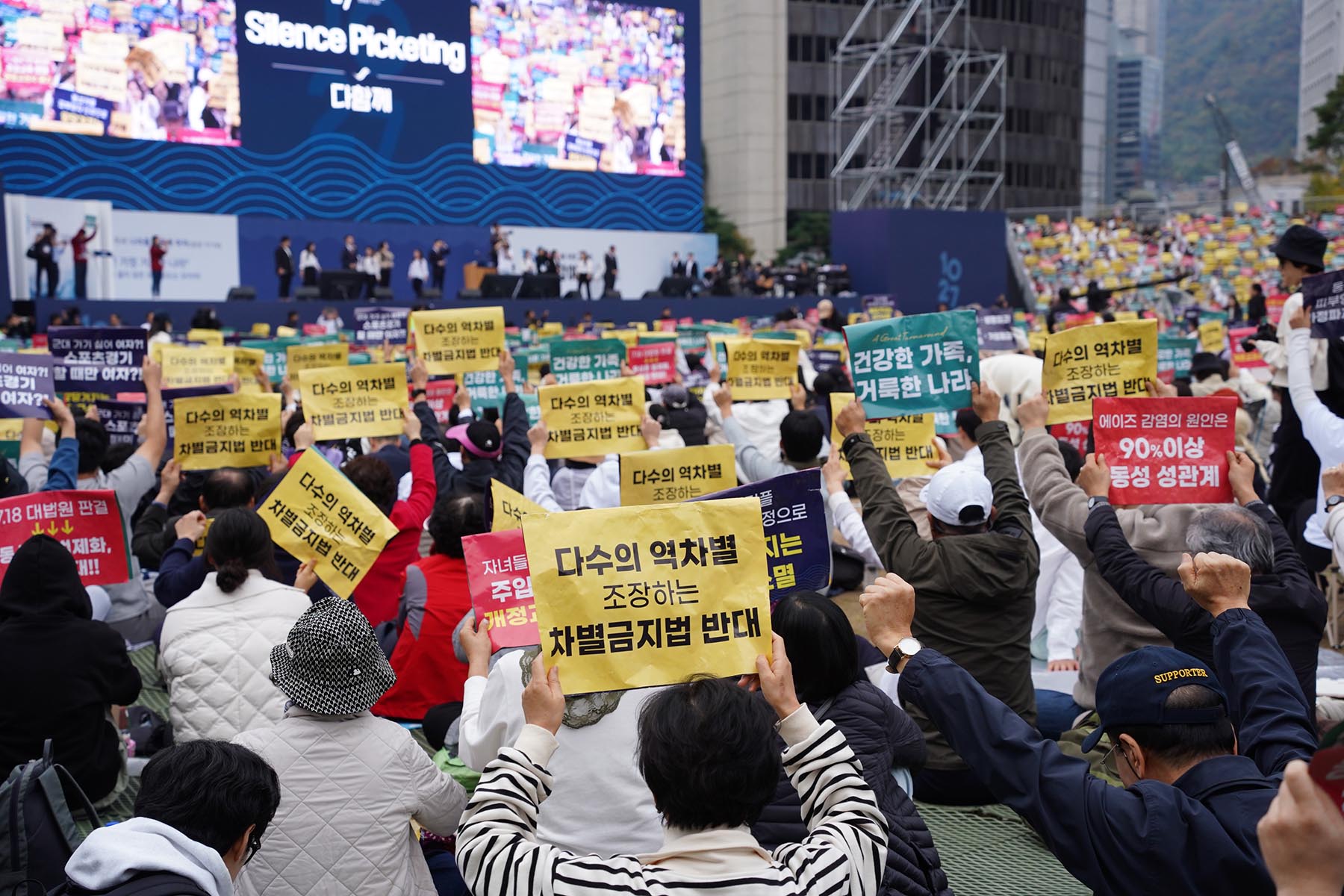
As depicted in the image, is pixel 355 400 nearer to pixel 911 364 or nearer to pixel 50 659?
pixel 911 364

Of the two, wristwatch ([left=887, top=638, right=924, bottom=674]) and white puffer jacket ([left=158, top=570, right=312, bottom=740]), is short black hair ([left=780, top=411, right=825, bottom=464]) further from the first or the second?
wristwatch ([left=887, top=638, right=924, bottom=674])

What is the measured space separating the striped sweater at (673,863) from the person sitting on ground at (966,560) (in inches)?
69.0

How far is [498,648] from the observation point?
3453 millimetres

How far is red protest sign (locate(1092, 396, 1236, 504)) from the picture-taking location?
399 centimetres

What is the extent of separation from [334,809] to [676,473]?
2497 mm

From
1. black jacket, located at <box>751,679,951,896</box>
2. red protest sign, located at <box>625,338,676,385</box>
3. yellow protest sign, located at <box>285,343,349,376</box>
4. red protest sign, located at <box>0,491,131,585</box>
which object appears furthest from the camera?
red protest sign, located at <box>625,338,676,385</box>

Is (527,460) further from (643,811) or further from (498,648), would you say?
(643,811)

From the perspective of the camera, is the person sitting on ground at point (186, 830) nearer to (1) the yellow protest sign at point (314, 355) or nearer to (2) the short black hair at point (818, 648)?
(2) the short black hair at point (818, 648)

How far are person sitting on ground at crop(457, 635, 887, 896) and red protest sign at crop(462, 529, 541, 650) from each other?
151 centimetres

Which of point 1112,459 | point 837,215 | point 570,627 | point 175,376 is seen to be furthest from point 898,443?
point 837,215

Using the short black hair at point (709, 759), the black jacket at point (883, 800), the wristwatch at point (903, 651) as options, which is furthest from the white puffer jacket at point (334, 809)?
the wristwatch at point (903, 651)

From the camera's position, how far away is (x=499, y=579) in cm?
368

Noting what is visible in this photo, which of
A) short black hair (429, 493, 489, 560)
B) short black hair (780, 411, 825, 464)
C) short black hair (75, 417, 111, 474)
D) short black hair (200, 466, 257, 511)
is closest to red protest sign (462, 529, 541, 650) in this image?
short black hair (429, 493, 489, 560)

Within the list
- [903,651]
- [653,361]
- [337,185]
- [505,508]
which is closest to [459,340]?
[653,361]
